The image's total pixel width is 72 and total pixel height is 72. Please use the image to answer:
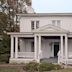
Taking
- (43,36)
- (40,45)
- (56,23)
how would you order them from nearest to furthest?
1. (40,45)
2. (43,36)
3. (56,23)

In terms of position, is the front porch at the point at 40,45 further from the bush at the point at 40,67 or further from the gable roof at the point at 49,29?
the bush at the point at 40,67

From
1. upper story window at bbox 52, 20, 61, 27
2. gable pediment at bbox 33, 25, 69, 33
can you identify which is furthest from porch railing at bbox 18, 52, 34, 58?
upper story window at bbox 52, 20, 61, 27

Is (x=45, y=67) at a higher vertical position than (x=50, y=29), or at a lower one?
lower

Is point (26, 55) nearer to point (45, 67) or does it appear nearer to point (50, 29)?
point (50, 29)

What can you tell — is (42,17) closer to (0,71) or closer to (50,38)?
(50,38)

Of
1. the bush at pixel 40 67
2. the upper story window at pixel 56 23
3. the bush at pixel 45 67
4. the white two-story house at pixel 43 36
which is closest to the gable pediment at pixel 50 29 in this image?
the white two-story house at pixel 43 36

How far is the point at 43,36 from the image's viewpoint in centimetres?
3847

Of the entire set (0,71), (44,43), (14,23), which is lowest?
(0,71)

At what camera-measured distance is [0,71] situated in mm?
26812

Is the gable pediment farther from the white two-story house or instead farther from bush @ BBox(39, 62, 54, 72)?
bush @ BBox(39, 62, 54, 72)

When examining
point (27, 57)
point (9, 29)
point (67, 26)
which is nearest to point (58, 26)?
point (67, 26)

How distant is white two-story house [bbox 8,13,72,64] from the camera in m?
37.1

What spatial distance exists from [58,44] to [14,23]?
43.7ft

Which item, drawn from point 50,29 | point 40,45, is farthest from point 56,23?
point 40,45
